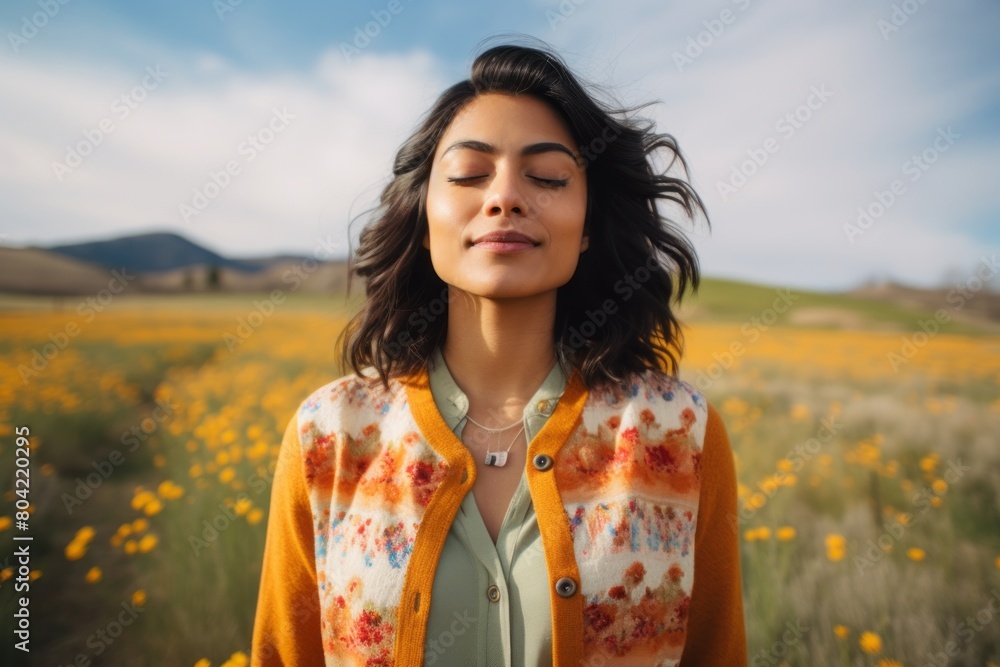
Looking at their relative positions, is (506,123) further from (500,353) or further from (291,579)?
(291,579)

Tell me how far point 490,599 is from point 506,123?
1213 mm

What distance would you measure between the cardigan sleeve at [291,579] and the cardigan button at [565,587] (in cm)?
69

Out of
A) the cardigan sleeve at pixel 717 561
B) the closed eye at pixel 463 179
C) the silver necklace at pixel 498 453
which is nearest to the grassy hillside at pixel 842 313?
the cardigan sleeve at pixel 717 561

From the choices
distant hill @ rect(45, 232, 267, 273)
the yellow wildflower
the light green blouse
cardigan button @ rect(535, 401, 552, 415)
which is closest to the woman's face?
cardigan button @ rect(535, 401, 552, 415)

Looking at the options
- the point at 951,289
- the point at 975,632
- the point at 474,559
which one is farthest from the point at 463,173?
the point at 951,289

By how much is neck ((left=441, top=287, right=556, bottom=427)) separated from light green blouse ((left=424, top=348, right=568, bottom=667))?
1.08 ft

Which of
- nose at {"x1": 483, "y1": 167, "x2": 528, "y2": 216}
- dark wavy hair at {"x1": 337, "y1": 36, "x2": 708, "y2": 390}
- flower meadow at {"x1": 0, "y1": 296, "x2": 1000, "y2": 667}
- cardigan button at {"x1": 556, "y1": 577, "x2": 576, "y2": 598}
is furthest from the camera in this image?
flower meadow at {"x1": 0, "y1": 296, "x2": 1000, "y2": 667}

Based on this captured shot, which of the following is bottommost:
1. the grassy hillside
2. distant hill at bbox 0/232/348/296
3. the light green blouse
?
the light green blouse

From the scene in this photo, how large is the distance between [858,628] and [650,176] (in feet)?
6.92

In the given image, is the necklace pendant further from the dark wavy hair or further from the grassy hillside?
the grassy hillside

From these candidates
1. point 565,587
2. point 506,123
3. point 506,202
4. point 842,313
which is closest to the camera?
point 565,587

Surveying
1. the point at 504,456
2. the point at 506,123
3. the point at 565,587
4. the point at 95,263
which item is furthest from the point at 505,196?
the point at 95,263

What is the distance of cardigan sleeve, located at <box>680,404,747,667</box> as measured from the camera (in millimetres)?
1608

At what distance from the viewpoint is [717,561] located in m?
1.63
